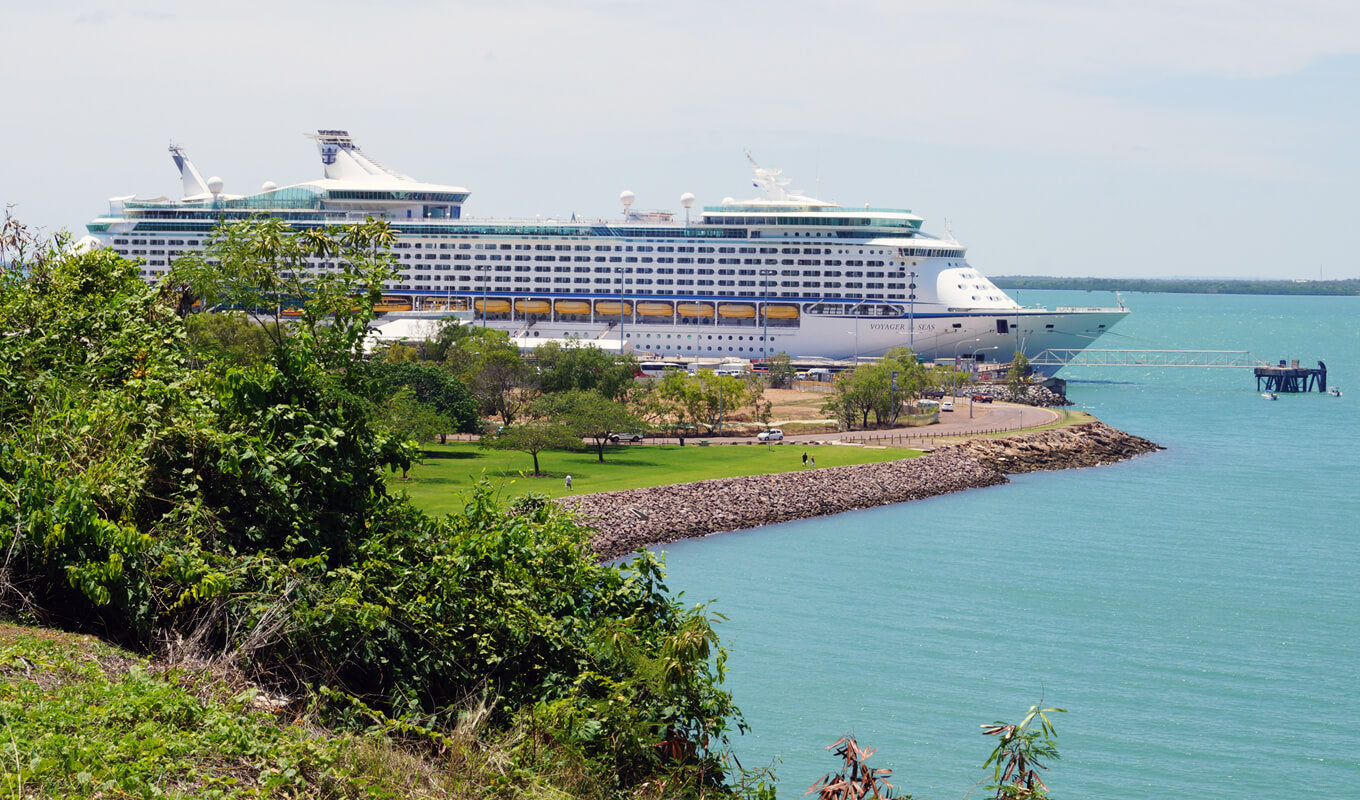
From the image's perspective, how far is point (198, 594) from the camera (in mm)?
12234

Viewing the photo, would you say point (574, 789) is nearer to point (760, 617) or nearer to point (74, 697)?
point (74, 697)

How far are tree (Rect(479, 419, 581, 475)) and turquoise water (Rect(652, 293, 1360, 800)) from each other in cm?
853

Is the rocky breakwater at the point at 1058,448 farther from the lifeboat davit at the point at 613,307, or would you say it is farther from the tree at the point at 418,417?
the lifeboat davit at the point at 613,307

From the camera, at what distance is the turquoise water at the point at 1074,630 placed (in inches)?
850

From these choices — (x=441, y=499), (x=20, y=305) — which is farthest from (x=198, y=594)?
(x=441, y=499)

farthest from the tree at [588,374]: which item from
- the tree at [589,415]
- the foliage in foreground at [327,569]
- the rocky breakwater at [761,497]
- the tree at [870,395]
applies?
the foliage in foreground at [327,569]

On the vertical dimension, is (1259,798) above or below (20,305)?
below

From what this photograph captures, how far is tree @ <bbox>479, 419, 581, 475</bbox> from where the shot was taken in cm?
4497

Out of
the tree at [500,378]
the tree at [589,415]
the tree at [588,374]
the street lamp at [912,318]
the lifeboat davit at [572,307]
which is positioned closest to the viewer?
the tree at [589,415]

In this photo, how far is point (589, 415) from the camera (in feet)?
161

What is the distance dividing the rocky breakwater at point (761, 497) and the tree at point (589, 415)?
6.45 meters

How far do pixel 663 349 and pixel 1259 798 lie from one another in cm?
7039

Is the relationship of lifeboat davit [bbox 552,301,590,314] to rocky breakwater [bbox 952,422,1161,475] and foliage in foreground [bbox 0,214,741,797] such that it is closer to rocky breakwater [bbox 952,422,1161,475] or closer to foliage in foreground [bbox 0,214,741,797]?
rocky breakwater [bbox 952,422,1161,475]

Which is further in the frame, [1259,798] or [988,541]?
[988,541]
